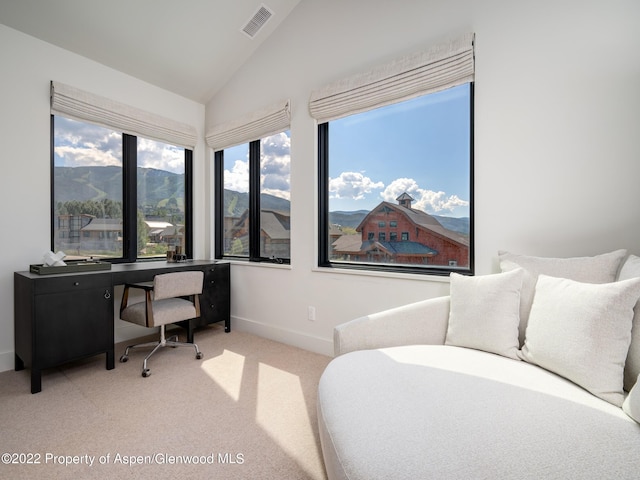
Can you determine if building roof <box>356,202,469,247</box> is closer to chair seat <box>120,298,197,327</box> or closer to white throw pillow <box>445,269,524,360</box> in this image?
white throw pillow <box>445,269,524,360</box>

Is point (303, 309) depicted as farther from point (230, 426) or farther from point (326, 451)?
point (326, 451)

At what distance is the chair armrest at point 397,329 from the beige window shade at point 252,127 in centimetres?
210

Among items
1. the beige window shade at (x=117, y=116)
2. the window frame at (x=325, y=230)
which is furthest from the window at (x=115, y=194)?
the window frame at (x=325, y=230)

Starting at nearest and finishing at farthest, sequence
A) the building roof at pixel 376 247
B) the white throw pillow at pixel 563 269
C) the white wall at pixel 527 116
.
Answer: the white throw pillow at pixel 563 269 < the white wall at pixel 527 116 < the building roof at pixel 376 247

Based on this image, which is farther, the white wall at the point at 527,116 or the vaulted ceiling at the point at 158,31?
the vaulted ceiling at the point at 158,31

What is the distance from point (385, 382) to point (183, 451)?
105 centimetres

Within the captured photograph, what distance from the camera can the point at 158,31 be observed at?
2818mm

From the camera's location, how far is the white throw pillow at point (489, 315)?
149 cm

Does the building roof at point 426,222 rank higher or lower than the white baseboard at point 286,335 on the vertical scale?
higher

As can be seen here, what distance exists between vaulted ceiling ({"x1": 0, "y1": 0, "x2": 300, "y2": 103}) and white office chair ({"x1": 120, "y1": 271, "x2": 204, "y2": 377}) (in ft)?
6.96

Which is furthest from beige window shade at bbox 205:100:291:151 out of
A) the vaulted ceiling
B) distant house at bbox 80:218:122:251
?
distant house at bbox 80:218:122:251

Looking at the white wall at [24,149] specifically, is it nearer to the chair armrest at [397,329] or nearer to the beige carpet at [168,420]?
the beige carpet at [168,420]

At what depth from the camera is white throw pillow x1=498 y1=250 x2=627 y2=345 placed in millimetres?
1413

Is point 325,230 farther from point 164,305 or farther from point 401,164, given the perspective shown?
point 164,305
